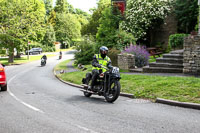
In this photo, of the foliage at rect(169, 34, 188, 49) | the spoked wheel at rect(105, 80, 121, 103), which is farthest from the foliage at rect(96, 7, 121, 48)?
the spoked wheel at rect(105, 80, 121, 103)

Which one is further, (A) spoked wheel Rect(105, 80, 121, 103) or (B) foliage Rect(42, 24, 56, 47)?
(B) foliage Rect(42, 24, 56, 47)

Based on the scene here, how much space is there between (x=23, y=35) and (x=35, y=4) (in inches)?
295

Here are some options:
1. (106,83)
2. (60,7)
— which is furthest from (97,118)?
(60,7)

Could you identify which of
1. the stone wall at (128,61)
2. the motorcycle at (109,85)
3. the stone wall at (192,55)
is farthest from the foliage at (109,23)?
the motorcycle at (109,85)

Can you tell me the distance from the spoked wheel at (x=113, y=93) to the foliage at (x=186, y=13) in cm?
2165

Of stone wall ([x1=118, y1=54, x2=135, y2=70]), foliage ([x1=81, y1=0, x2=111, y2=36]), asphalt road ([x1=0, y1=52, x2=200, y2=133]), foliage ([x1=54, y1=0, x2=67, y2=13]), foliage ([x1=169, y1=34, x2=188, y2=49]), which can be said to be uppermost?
foliage ([x1=54, y1=0, x2=67, y2=13])

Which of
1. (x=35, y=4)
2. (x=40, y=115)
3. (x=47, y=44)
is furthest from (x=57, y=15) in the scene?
(x=40, y=115)

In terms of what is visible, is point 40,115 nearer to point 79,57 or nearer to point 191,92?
point 191,92

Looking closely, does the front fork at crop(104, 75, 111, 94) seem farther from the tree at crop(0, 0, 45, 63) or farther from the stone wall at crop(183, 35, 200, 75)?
the tree at crop(0, 0, 45, 63)

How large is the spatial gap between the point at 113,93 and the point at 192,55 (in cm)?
705

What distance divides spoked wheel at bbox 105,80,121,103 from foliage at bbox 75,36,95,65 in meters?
19.6

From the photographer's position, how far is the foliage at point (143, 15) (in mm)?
30078

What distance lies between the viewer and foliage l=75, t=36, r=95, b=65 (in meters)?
28.4

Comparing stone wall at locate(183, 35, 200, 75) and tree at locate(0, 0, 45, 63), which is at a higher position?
tree at locate(0, 0, 45, 63)
